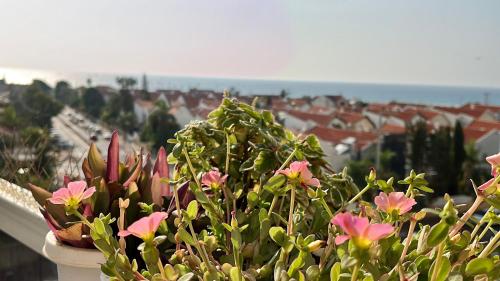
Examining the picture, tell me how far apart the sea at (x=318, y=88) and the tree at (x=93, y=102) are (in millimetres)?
484

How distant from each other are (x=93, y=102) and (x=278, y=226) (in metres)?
16.9

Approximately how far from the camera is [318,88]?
24031 mm

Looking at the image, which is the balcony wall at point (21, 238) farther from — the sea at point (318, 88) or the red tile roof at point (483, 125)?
the red tile roof at point (483, 125)

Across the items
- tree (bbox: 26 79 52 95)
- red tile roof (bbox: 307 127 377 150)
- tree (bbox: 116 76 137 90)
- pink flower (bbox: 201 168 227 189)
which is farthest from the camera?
tree (bbox: 116 76 137 90)

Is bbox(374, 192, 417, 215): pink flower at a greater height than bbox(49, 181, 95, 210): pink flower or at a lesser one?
greater

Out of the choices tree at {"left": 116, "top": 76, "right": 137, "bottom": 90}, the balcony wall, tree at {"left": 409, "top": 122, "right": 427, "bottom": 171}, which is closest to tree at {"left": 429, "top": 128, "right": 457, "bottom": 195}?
tree at {"left": 409, "top": 122, "right": 427, "bottom": 171}

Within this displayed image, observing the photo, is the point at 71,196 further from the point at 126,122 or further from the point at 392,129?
the point at 392,129

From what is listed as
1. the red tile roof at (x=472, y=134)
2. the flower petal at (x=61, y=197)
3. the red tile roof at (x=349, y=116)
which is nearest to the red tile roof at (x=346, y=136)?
the red tile roof at (x=349, y=116)

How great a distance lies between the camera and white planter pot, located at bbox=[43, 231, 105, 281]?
0.58 metres

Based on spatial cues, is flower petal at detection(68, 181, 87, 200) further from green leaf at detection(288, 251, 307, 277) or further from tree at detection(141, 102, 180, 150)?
tree at detection(141, 102, 180, 150)

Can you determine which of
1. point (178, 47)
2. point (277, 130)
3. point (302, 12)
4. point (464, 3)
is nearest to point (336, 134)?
point (302, 12)

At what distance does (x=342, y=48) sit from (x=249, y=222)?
2484 centimetres

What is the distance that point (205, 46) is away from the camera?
23.0m

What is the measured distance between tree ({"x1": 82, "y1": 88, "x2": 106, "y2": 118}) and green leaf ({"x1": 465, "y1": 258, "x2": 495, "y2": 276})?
15.8 meters
